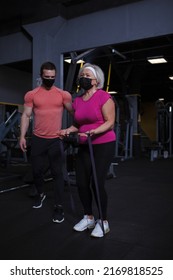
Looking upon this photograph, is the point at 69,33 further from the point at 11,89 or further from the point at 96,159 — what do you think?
the point at 11,89

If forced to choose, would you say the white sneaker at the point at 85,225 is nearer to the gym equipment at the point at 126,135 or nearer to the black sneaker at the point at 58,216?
the black sneaker at the point at 58,216

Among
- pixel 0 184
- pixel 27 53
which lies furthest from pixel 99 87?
pixel 27 53

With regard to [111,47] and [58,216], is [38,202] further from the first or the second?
[111,47]

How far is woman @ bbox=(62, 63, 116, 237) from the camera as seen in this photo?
2148mm

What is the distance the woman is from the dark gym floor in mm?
206

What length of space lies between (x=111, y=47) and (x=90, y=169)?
19.5 ft

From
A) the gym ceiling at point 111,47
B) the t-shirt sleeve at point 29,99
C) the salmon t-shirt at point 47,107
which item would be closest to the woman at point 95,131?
the salmon t-shirt at point 47,107

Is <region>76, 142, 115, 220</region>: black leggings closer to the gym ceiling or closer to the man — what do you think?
the man

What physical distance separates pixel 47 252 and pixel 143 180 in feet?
10.9

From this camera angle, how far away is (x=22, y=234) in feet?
7.64

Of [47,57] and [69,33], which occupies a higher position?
[69,33]

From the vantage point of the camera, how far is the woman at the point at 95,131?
2.15 meters

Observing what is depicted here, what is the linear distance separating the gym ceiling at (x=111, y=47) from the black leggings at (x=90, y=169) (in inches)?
124

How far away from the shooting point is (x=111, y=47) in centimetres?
760
